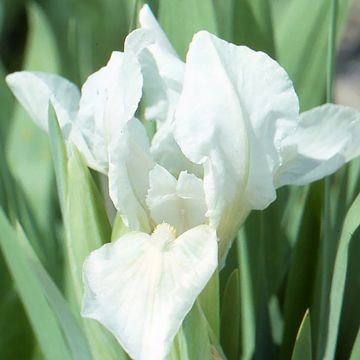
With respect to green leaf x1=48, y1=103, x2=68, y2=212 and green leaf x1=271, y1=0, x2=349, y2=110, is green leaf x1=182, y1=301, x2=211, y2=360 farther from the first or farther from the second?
green leaf x1=271, y1=0, x2=349, y2=110

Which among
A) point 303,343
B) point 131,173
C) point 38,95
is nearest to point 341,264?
point 303,343

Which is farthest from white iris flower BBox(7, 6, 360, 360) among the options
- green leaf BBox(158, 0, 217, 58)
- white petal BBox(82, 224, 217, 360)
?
green leaf BBox(158, 0, 217, 58)

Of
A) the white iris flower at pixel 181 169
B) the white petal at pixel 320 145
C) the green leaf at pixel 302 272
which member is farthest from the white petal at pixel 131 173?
the green leaf at pixel 302 272

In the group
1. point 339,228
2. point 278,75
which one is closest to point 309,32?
point 339,228

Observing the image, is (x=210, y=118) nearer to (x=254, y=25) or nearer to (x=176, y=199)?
(x=176, y=199)

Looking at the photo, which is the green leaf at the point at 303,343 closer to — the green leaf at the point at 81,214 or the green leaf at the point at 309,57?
the green leaf at the point at 81,214

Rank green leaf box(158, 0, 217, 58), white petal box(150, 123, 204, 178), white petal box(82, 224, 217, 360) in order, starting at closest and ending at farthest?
white petal box(82, 224, 217, 360), white petal box(150, 123, 204, 178), green leaf box(158, 0, 217, 58)
